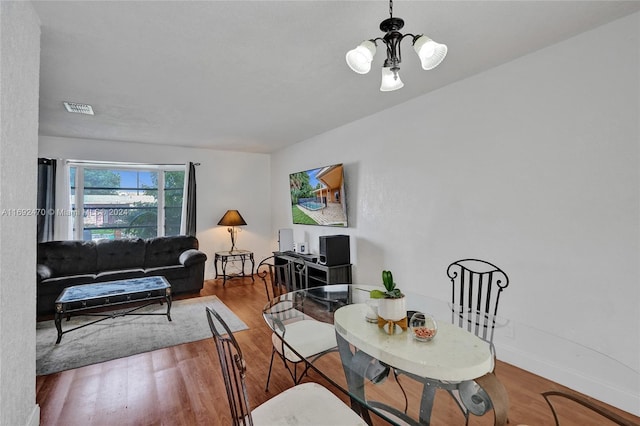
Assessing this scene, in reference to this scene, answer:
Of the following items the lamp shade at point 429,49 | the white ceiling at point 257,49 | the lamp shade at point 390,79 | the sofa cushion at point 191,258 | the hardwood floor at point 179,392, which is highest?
the white ceiling at point 257,49

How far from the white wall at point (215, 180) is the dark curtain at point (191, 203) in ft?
0.62

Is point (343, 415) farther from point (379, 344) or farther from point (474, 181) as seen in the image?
point (474, 181)

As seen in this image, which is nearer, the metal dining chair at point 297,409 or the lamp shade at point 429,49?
the metal dining chair at point 297,409

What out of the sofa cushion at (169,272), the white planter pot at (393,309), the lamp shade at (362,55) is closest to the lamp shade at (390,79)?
the lamp shade at (362,55)

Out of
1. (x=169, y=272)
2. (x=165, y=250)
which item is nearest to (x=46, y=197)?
(x=165, y=250)

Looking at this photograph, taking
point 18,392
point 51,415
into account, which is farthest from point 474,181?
point 51,415

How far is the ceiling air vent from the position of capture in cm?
323

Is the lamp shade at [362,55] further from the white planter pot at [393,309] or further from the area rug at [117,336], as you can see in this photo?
the area rug at [117,336]

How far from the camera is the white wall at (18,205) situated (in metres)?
1.40

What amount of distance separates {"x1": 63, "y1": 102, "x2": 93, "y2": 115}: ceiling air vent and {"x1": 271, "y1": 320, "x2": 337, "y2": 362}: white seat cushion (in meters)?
3.30

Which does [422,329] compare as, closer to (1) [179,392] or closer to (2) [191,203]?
(1) [179,392]

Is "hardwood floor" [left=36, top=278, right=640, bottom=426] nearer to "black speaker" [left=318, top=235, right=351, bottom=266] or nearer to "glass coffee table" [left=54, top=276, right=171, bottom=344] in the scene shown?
"glass coffee table" [left=54, top=276, right=171, bottom=344]

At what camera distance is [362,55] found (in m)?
1.59

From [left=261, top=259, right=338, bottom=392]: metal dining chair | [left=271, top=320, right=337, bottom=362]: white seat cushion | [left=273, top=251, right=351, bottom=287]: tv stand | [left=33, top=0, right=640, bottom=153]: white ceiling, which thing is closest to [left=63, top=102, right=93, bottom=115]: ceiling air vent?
[left=33, top=0, right=640, bottom=153]: white ceiling
